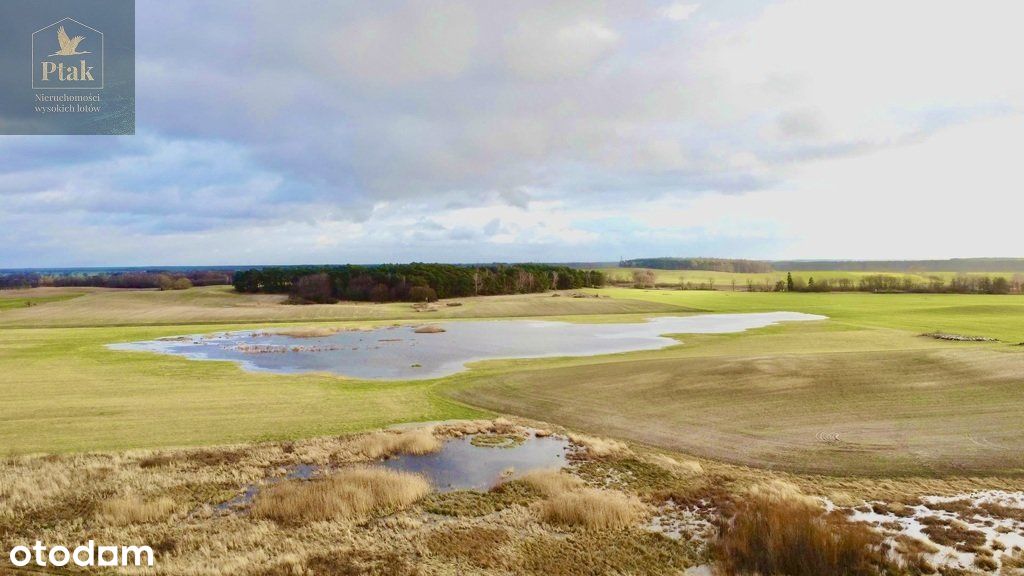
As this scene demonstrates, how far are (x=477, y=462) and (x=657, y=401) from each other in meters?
12.3

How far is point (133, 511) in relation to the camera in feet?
49.5

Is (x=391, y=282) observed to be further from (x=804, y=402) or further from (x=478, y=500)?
(x=478, y=500)

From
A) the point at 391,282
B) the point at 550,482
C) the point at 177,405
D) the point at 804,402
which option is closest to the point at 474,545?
the point at 550,482

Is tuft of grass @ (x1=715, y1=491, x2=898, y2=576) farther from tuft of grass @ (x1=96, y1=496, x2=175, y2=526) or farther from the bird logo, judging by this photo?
the bird logo

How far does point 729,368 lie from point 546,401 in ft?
42.5

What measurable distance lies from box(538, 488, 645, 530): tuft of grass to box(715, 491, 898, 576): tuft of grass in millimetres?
2536

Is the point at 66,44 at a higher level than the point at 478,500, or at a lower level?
higher

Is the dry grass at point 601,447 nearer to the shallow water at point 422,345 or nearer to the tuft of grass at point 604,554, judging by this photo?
the tuft of grass at point 604,554

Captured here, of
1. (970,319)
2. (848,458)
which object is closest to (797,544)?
(848,458)

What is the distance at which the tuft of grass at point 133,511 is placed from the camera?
14828 mm

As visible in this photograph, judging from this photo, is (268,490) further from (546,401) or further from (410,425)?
(546,401)

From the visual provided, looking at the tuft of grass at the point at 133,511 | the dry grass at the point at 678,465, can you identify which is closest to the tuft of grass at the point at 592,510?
the dry grass at the point at 678,465

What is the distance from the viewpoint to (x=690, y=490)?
56.3 ft

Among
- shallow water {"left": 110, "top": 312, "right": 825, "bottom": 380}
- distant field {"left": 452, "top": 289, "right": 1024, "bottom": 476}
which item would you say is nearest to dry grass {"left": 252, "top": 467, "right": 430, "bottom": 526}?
distant field {"left": 452, "top": 289, "right": 1024, "bottom": 476}
